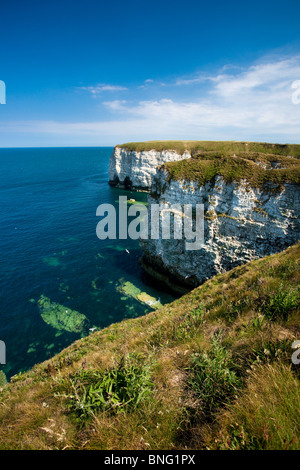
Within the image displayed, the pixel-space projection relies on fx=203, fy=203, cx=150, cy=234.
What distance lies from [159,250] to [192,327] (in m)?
25.4

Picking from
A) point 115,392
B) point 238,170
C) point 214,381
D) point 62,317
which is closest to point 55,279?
point 62,317

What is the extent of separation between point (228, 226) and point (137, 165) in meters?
63.9

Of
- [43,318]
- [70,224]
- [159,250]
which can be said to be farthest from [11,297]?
[70,224]

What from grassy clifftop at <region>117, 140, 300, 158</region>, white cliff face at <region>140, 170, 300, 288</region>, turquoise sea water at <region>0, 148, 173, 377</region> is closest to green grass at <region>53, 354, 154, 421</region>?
turquoise sea water at <region>0, 148, 173, 377</region>

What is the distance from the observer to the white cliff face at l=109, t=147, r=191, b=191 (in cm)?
8075

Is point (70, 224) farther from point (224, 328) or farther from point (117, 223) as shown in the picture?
point (224, 328)

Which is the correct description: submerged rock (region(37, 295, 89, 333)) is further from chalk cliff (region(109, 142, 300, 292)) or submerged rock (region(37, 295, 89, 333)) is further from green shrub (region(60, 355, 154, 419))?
green shrub (region(60, 355, 154, 419))

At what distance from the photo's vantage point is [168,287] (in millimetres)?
32219

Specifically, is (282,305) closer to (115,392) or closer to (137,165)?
(115,392)

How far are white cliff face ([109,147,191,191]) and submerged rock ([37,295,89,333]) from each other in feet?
209

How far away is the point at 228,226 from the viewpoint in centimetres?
2772

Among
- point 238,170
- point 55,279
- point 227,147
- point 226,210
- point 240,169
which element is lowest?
point 55,279

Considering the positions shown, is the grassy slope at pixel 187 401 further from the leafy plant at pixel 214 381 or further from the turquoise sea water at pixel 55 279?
the turquoise sea water at pixel 55 279

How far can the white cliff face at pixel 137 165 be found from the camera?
80.8 m
